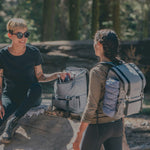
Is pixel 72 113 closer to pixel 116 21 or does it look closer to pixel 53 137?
pixel 53 137

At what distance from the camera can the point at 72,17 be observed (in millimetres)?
14320

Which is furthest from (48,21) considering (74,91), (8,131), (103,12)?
(8,131)

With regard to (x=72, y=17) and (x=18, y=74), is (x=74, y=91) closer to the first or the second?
(x=18, y=74)

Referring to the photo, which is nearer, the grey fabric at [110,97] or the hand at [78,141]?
the grey fabric at [110,97]

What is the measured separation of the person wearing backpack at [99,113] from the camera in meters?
2.49

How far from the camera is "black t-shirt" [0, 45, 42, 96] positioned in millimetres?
3852

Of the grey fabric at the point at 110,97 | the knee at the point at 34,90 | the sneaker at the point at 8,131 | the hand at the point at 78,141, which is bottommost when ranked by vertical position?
the sneaker at the point at 8,131

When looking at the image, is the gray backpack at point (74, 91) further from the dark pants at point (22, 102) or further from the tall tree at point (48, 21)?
the tall tree at point (48, 21)

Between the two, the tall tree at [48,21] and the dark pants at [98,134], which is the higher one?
the tall tree at [48,21]

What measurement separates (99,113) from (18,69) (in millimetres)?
1665

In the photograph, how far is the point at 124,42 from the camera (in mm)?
9281

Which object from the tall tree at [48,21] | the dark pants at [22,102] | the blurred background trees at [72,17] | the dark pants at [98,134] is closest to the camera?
the dark pants at [98,134]

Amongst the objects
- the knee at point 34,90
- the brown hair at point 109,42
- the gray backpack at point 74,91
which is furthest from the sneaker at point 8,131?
the brown hair at point 109,42

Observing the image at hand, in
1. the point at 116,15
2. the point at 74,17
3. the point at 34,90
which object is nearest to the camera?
the point at 34,90
